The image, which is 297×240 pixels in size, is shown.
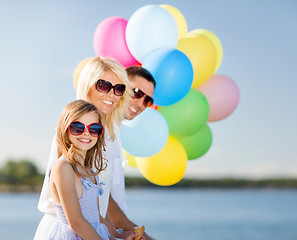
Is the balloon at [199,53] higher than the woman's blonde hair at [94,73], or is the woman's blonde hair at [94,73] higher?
the balloon at [199,53]

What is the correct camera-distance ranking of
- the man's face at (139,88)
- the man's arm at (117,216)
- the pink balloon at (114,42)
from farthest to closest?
1. the pink balloon at (114,42)
2. the man's face at (139,88)
3. the man's arm at (117,216)

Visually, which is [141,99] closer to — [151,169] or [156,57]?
[156,57]

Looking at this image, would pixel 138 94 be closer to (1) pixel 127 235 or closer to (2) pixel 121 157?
(2) pixel 121 157

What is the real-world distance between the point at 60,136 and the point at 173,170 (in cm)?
162

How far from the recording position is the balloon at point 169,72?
3.23 meters

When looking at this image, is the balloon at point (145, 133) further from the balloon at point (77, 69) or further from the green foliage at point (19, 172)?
the green foliage at point (19, 172)

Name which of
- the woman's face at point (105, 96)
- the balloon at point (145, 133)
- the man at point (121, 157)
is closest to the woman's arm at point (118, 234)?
the man at point (121, 157)

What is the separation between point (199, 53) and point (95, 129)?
1.80 metres

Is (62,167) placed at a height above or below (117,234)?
above

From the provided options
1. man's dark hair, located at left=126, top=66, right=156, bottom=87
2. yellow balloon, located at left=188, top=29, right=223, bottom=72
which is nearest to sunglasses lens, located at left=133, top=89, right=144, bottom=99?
man's dark hair, located at left=126, top=66, right=156, bottom=87

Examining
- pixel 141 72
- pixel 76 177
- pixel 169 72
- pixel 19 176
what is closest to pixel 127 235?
pixel 76 177

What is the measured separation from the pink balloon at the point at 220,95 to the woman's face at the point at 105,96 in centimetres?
156

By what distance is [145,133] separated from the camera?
3229mm

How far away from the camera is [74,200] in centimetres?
192
